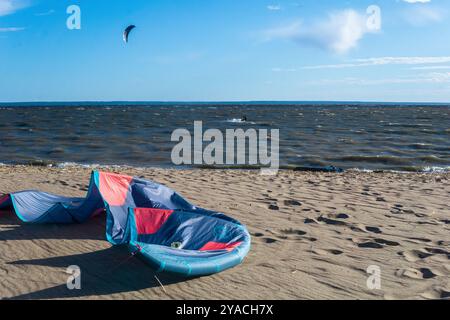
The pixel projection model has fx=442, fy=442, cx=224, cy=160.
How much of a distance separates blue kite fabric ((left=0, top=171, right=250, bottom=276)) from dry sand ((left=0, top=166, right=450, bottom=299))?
165 millimetres

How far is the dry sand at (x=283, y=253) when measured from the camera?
156 inches

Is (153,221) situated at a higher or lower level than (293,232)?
higher

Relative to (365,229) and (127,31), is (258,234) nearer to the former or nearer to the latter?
(365,229)

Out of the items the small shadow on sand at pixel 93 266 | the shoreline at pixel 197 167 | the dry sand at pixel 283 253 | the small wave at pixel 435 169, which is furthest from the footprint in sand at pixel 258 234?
the small wave at pixel 435 169

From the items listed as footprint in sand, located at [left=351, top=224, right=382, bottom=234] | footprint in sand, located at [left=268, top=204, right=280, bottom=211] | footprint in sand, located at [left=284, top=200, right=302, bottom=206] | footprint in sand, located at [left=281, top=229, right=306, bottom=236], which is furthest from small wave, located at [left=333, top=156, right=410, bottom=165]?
footprint in sand, located at [left=281, top=229, right=306, bottom=236]

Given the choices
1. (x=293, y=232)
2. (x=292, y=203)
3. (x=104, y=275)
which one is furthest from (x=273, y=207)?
(x=104, y=275)

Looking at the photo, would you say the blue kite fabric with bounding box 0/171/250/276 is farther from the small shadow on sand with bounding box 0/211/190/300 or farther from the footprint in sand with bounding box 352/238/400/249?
the footprint in sand with bounding box 352/238/400/249

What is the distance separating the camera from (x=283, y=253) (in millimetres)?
4891

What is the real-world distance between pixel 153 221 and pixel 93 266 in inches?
36.3

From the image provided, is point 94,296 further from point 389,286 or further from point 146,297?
point 389,286

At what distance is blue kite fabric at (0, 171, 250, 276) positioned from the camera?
13.5ft

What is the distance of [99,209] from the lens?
5785mm

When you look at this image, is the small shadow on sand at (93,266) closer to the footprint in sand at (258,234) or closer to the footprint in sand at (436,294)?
the footprint in sand at (258,234)

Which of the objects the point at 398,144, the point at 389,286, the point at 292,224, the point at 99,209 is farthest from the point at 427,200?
the point at 398,144
